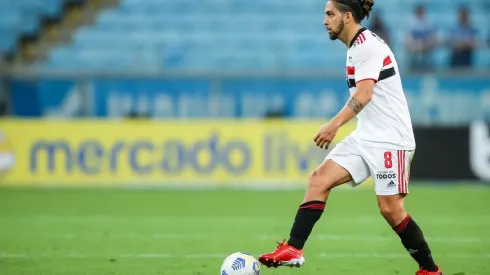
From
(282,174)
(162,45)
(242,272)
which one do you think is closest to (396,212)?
(242,272)

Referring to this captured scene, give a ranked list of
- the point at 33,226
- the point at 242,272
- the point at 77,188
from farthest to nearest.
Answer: the point at 77,188 → the point at 33,226 → the point at 242,272

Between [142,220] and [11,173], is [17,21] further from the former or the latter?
[142,220]

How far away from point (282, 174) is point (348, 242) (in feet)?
26.4

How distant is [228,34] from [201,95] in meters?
4.04

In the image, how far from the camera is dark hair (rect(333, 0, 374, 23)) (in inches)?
283

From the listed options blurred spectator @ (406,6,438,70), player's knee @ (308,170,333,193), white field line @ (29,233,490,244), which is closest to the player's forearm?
player's knee @ (308,170,333,193)

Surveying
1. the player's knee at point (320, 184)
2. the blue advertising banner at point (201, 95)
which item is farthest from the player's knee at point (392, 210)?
the blue advertising banner at point (201, 95)

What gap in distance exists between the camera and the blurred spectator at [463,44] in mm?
19578

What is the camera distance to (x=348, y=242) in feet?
33.3

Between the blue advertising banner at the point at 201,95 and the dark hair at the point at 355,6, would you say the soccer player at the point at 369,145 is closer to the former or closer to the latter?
the dark hair at the point at 355,6

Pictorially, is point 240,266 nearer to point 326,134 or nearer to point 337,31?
point 326,134

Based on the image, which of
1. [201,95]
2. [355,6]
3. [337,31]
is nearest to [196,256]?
[337,31]

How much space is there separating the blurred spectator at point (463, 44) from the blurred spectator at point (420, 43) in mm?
389

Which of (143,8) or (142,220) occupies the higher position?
(143,8)
